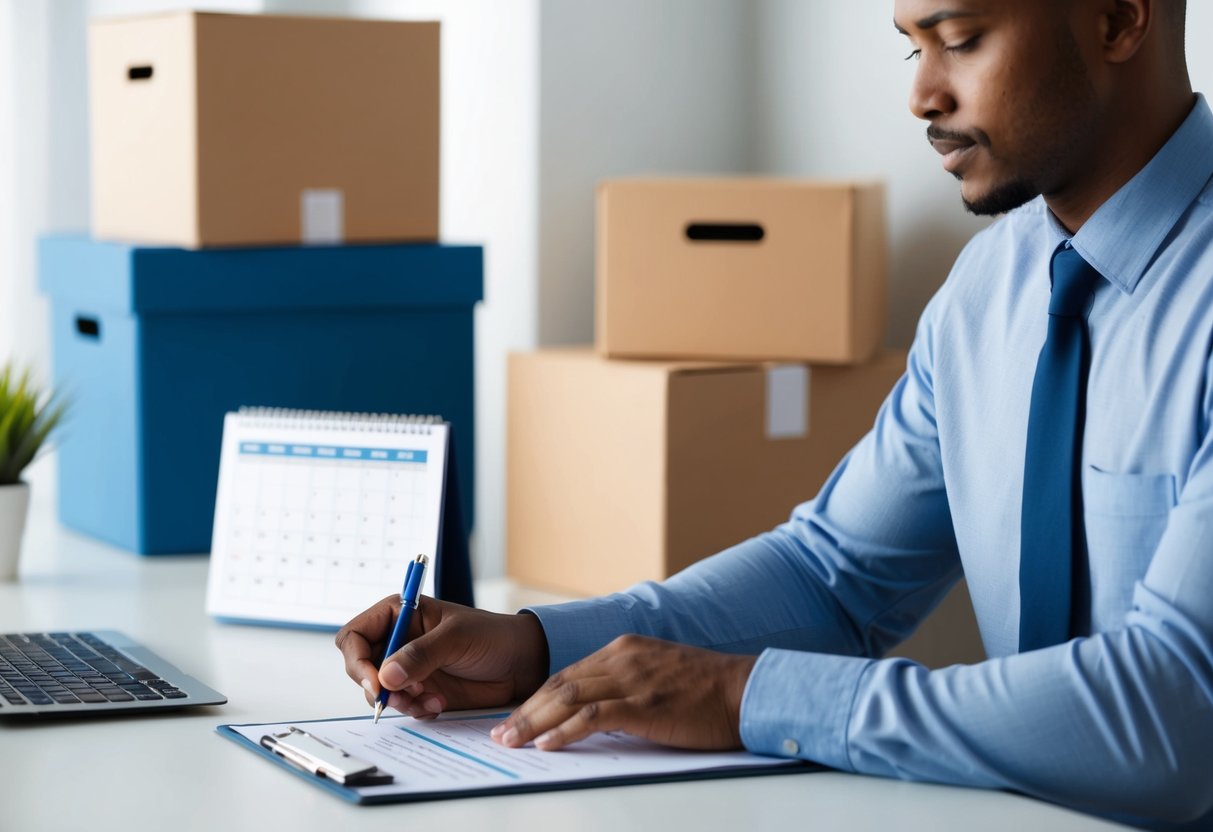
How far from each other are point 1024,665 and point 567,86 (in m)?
1.46

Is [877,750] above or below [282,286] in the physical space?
below

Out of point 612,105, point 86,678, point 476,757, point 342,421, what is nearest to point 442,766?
point 476,757

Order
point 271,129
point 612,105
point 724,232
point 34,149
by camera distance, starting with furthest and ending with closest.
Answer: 1. point 34,149
2. point 612,105
3. point 724,232
4. point 271,129

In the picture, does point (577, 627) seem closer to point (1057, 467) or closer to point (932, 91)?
point (1057, 467)

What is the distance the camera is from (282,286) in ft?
6.40

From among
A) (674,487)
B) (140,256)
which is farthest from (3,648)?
(674,487)

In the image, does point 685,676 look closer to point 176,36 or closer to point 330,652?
point 330,652

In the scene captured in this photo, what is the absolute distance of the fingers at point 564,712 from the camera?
3.47ft

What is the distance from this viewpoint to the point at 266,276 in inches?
76.3

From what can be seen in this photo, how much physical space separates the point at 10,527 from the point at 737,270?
2.86 ft

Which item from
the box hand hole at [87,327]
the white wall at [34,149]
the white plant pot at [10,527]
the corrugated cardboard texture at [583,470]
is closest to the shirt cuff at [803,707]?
the corrugated cardboard texture at [583,470]

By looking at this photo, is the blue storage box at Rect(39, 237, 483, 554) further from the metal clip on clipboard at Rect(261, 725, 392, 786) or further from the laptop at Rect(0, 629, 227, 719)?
the metal clip on clipboard at Rect(261, 725, 392, 786)

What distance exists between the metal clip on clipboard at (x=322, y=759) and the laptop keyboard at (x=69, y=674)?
178 millimetres

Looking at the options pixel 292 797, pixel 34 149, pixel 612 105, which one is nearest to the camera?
pixel 292 797
